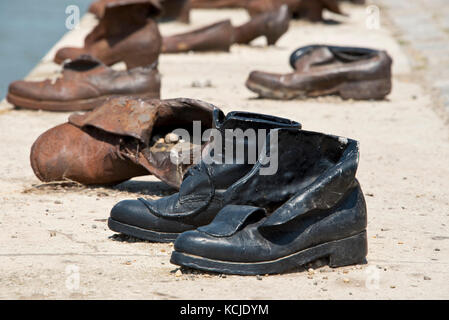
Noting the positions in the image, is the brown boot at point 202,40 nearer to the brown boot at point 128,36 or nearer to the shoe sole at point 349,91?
the brown boot at point 128,36

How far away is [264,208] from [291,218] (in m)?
0.16

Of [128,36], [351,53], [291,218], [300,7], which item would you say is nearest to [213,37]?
[128,36]

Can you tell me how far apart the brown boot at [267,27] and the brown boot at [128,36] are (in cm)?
200

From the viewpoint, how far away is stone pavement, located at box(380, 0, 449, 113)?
7.22m

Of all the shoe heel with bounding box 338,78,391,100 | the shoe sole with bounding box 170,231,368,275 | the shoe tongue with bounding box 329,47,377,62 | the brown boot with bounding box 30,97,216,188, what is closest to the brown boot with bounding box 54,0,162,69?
the shoe tongue with bounding box 329,47,377,62

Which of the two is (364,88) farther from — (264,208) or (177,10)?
(177,10)

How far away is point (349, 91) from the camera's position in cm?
622

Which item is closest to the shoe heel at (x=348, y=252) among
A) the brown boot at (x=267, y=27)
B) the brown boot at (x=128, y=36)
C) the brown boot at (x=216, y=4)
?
the brown boot at (x=128, y=36)

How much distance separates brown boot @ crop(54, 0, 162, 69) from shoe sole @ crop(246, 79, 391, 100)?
1.20m

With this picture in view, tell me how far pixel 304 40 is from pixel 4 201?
6.46m

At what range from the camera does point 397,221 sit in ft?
11.2

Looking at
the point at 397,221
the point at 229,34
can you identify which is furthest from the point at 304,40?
the point at 397,221

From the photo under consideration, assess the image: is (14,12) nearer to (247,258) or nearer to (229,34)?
(229,34)

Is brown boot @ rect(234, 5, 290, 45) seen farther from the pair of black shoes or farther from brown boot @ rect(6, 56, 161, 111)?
the pair of black shoes
